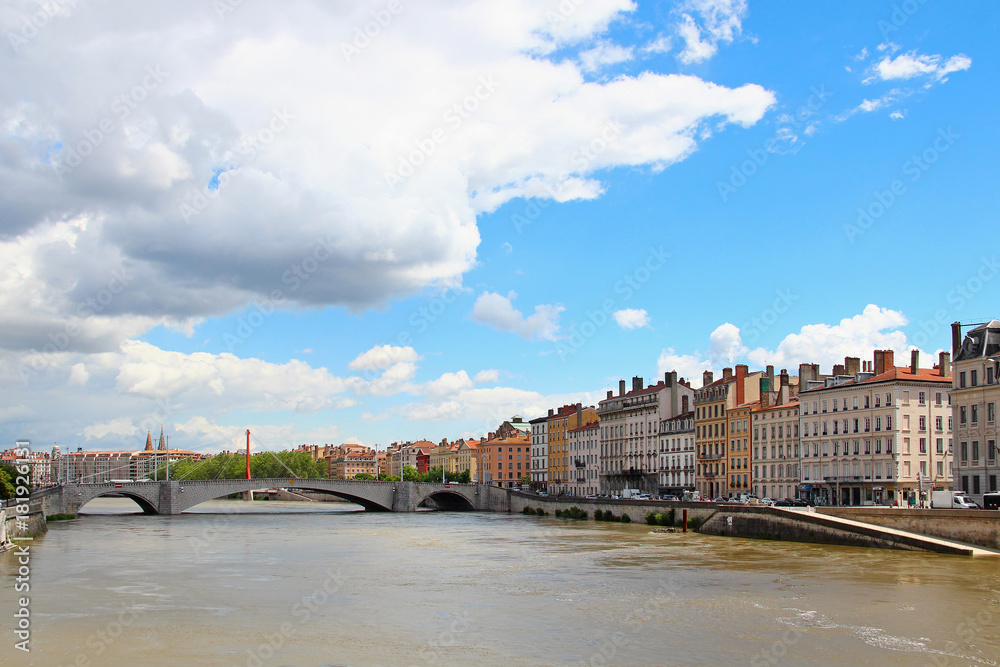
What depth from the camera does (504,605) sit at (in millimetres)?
30578

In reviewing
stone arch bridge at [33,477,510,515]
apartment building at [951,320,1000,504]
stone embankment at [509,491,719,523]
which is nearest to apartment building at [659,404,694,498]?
stone embankment at [509,491,719,523]

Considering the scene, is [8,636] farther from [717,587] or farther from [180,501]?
[180,501]

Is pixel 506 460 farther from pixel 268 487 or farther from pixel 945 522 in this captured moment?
pixel 945 522

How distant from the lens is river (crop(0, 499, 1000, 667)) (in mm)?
23078

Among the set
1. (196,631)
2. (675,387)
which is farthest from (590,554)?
(675,387)

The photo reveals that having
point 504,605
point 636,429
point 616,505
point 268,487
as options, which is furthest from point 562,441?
point 504,605

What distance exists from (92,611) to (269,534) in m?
36.5

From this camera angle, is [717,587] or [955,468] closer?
[717,587]

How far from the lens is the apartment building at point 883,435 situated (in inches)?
2454

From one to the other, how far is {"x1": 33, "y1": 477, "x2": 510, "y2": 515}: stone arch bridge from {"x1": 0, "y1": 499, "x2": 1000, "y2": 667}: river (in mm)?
32334

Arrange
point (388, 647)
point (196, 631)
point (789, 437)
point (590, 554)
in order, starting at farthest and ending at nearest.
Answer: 1. point (789, 437)
2. point (590, 554)
3. point (196, 631)
4. point (388, 647)

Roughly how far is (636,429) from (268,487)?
37.6m

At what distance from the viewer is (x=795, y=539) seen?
52.4 meters

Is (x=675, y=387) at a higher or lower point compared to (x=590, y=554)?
higher
